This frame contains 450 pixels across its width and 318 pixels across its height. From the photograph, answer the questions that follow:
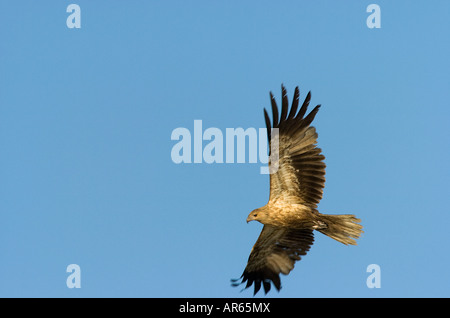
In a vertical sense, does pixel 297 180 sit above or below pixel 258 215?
above

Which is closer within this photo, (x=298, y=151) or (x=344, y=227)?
(x=298, y=151)

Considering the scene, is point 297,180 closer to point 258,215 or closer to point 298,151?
point 298,151

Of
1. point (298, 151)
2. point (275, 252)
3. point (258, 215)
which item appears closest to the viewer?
point (298, 151)

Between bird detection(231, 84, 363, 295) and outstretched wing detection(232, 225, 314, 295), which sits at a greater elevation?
bird detection(231, 84, 363, 295)

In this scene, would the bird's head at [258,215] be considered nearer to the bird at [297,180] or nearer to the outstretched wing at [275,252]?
the bird at [297,180]

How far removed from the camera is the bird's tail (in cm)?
1088

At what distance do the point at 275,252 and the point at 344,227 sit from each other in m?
1.62

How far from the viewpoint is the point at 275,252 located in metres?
11.6

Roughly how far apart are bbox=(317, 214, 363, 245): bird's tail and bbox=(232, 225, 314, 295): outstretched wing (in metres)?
0.59

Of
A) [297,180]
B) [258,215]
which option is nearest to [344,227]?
[297,180]

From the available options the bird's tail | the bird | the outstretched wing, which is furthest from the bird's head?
the bird's tail

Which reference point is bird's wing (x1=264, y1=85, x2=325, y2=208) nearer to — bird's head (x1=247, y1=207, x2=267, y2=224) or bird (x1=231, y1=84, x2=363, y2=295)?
bird (x1=231, y1=84, x2=363, y2=295)

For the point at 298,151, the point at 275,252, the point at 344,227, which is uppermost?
the point at 298,151
